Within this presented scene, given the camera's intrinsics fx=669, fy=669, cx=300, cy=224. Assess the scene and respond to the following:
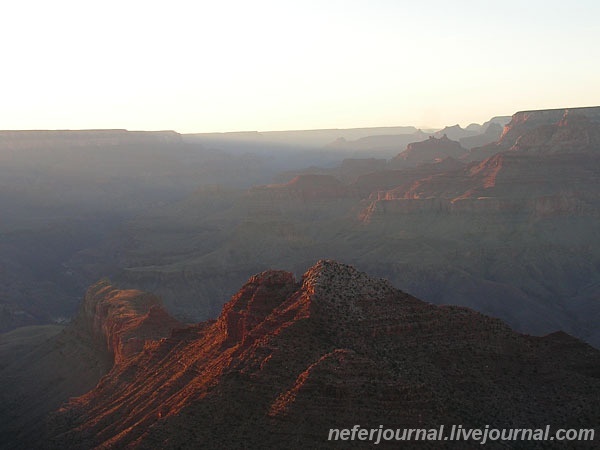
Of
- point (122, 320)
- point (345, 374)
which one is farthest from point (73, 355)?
point (345, 374)

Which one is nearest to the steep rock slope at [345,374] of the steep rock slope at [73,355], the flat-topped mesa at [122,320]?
the flat-topped mesa at [122,320]

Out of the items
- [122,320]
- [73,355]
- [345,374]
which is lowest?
[73,355]

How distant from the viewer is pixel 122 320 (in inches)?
2943

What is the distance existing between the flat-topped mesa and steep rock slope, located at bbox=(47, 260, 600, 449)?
64.5 feet

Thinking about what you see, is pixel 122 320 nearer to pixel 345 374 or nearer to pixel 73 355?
pixel 73 355

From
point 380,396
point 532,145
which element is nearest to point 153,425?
point 380,396

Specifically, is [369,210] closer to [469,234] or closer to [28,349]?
[469,234]

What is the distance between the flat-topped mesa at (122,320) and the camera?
6807 cm

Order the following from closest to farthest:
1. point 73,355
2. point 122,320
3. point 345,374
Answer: point 345,374 → point 122,320 → point 73,355

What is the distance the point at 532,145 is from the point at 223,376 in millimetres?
168877

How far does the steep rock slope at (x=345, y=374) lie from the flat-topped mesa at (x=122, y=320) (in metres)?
19.7

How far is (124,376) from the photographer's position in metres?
58.0

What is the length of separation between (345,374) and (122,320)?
4557 cm

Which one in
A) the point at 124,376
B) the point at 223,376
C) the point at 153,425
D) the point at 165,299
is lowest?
the point at 165,299
